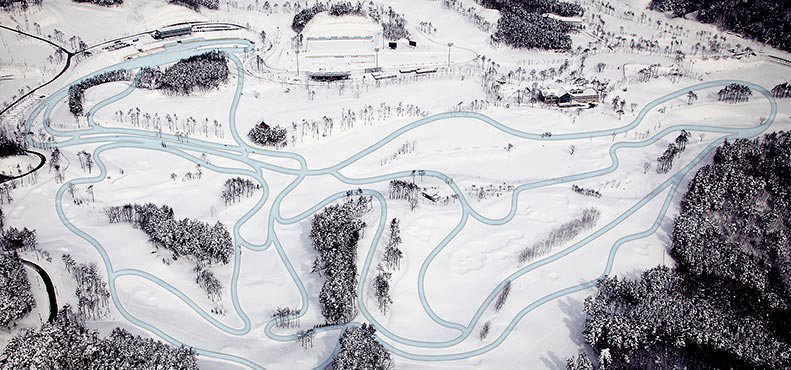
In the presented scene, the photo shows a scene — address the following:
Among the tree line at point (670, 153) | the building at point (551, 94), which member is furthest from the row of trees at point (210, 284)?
the building at point (551, 94)

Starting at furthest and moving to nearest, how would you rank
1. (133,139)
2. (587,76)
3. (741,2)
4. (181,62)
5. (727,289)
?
(741,2)
(587,76)
(181,62)
(133,139)
(727,289)

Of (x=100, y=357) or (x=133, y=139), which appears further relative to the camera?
(x=133, y=139)

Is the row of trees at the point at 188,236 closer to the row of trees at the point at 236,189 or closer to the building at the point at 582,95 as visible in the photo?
the row of trees at the point at 236,189

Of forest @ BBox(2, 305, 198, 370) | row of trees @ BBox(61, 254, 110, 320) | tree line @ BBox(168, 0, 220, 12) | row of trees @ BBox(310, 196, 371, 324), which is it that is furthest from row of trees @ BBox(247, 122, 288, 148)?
tree line @ BBox(168, 0, 220, 12)

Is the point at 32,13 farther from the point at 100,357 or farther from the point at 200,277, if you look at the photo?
the point at 100,357

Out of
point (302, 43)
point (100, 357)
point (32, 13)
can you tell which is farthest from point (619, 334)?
point (32, 13)

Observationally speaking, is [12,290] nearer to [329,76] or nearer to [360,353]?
[360,353]
